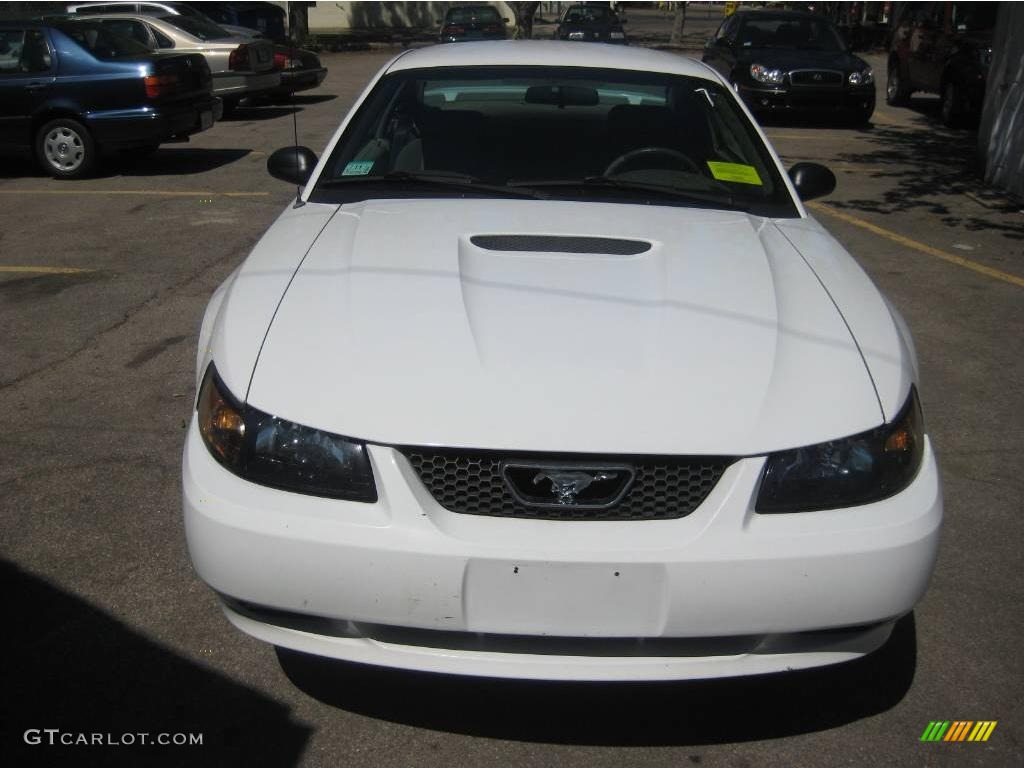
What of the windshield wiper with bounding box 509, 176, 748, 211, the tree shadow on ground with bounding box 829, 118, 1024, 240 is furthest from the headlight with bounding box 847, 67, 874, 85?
the windshield wiper with bounding box 509, 176, 748, 211

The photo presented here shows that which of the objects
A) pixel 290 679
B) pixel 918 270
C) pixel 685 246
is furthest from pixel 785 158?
pixel 290 679

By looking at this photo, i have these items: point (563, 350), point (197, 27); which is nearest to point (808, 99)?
point (197, 27)

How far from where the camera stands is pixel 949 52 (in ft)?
49.9

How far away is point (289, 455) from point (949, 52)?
15.2 m

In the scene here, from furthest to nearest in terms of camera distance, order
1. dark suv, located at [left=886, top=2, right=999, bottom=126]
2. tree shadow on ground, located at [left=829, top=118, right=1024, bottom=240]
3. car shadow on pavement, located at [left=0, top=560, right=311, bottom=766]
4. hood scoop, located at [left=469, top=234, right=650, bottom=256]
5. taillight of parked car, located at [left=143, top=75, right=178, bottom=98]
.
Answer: dark suv, located at [left=886, top=2, right=999, bottom=126] → taillight of parked car, located at [left=143, top=75, right=178, bottom=98] → tree shadow on ground, located at [left=829, top=118, right=1024, bottom=240] → hood scoop, located at [left=469, top=234, right=650, bottom=256] → car shadow on pavement, located at [left=0, top=560, right=311, bottom=766]

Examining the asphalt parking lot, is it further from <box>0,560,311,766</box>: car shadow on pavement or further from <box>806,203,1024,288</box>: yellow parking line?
<box>806,203,1024,288</box>: yellow parking line

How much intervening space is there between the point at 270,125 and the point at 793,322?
46.2 feet

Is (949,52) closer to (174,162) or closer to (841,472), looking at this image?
(174,162)

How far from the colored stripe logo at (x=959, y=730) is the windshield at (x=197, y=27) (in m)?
15.6

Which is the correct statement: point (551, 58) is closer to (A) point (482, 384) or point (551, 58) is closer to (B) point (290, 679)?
(A) point (482, 384)

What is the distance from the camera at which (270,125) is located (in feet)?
51.5

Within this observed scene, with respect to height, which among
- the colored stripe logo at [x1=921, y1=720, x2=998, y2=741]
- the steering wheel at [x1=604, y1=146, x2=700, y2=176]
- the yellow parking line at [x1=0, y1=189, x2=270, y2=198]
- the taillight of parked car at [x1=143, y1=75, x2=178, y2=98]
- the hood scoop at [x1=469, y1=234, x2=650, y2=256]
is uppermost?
the steering wheel at [x1=604, y1=146, x2=700, y2=176]

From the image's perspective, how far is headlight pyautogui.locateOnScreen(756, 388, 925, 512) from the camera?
2.38m

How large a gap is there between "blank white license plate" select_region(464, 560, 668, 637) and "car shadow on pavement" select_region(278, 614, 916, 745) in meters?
0.47
